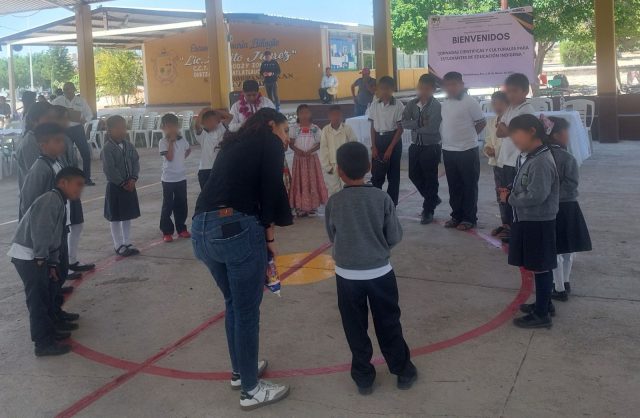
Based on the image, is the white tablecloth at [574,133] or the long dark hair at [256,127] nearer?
the long dark hair at [256,127]

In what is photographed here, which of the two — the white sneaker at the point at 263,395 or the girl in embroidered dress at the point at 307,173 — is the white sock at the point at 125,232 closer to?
the girl in embroidered dress at the point at 307,173

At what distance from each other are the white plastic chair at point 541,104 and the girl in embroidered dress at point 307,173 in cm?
512

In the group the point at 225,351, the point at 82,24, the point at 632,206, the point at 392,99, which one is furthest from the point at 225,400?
the point at 82,24

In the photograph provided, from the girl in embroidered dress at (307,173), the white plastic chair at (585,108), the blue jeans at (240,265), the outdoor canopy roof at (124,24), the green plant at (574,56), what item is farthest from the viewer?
the green plant at (574,56)

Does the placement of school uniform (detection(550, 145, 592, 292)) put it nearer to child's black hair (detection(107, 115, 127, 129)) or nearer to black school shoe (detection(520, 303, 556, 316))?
black school shoe (detection(520, 303, 556, 316))

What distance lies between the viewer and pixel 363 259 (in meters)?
3.59

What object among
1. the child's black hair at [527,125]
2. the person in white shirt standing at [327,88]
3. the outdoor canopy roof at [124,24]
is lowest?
the child's black hair at [527,125]

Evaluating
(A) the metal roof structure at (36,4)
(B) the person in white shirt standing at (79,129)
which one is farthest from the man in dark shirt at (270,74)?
(B) the person in white shirt standing at (79,129)

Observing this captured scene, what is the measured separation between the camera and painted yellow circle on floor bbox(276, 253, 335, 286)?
19.3 feet

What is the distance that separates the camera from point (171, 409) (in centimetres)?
371

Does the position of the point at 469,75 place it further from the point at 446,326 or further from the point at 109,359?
the point at 109,359

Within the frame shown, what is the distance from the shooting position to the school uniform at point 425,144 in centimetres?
751

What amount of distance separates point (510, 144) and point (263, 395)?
12.1 feet

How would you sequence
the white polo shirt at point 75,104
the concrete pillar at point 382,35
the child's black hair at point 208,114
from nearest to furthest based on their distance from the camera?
1. the child's black hair at point 208,114
2. the white polo shirt at point 75,104
3. the concrete pillar at point 382,35
